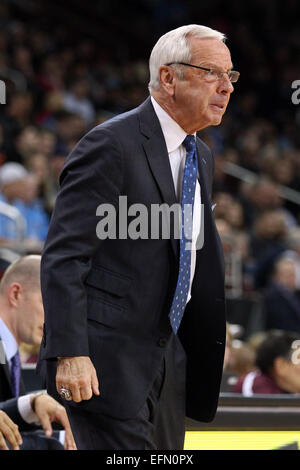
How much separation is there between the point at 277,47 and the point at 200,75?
11248 millimetres

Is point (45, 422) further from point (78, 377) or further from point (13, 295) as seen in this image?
point (13, 295)

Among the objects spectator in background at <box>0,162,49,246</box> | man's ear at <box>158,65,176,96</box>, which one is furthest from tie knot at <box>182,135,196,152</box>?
spectator in background at <box>0,162,49,246</box>

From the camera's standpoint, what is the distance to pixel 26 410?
104 inches

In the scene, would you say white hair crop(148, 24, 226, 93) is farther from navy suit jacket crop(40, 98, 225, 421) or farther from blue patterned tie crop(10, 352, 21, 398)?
blue patterned tie crop(10, 352, 21, 398)

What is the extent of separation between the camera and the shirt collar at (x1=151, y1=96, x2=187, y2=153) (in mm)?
2289

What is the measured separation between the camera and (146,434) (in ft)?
6.92

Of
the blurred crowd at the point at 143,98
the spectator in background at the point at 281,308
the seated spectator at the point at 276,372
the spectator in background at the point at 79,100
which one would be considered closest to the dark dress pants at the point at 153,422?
the seated spectator at the point at 276,372

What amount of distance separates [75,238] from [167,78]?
498mm

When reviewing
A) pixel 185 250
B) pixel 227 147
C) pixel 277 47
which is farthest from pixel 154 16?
pixel 185 250

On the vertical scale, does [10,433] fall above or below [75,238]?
below

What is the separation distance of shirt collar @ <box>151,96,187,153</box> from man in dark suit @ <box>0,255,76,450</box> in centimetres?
91

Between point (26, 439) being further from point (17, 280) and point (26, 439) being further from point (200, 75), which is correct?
point (200, 75)

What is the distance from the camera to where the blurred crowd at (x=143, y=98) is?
23.0ft

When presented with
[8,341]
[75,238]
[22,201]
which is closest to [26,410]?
[8,341]
